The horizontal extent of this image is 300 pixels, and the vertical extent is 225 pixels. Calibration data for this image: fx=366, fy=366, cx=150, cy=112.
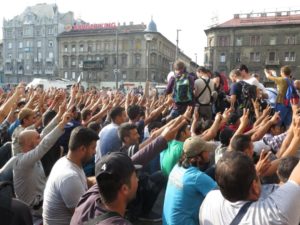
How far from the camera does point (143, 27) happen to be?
79625mm

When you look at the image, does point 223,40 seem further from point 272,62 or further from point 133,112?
point 133,112

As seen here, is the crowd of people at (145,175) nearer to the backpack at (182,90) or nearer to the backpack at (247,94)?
the backpack at (182,90)

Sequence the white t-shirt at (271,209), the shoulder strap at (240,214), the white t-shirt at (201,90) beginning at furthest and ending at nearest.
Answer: the white t-shirt at (201,90) → the shoulder strap at (240,214) → the white t-shirt at (271,209)

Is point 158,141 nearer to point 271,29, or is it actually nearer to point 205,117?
point 205,117

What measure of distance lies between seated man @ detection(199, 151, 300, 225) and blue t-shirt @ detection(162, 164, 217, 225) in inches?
28.7

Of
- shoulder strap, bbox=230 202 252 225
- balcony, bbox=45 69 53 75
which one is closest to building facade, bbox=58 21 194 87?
balcony, bbox=45 69 53 75

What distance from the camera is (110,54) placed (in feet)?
267

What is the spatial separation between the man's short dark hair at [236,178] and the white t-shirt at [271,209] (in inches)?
2.2

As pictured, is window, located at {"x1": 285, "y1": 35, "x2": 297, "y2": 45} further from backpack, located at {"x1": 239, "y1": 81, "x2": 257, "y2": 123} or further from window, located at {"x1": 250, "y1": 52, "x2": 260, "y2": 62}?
backpack, located at {"x1": 239, "y1": 81, "x2": 257, "y2": 123}

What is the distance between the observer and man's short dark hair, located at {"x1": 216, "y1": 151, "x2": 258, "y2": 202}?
2.31 m

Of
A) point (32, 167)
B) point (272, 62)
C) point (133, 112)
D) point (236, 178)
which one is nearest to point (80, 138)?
point (32, 167)

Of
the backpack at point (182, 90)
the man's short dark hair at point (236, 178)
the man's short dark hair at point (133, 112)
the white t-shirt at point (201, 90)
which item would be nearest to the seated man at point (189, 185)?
the man's short dark hair at point (236, 178)

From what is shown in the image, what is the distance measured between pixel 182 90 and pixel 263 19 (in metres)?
61.4

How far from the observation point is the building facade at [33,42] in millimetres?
88106
